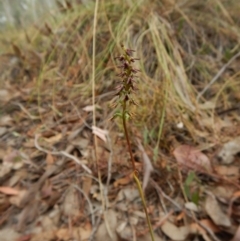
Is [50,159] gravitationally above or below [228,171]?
above

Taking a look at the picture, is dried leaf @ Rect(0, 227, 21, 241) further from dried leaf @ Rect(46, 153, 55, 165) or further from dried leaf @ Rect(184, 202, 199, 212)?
dried leaf @ Rect(184, 202, 199, 212)

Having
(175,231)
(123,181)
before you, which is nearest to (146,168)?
(123,181)

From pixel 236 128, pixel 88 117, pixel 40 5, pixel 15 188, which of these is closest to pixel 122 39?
pixel 88 117

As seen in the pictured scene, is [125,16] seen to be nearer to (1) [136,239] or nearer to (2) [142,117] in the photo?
(2) [142,117]

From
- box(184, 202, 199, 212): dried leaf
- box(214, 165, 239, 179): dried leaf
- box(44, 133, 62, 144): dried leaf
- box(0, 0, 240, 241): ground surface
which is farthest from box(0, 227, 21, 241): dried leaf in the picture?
box(214, 165, 239, 179): dried leaf

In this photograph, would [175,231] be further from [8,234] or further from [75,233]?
[8,234]

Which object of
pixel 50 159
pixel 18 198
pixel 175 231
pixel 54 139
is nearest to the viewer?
pixel 175 231

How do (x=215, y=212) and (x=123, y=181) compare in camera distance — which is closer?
(x=215, y=212)
